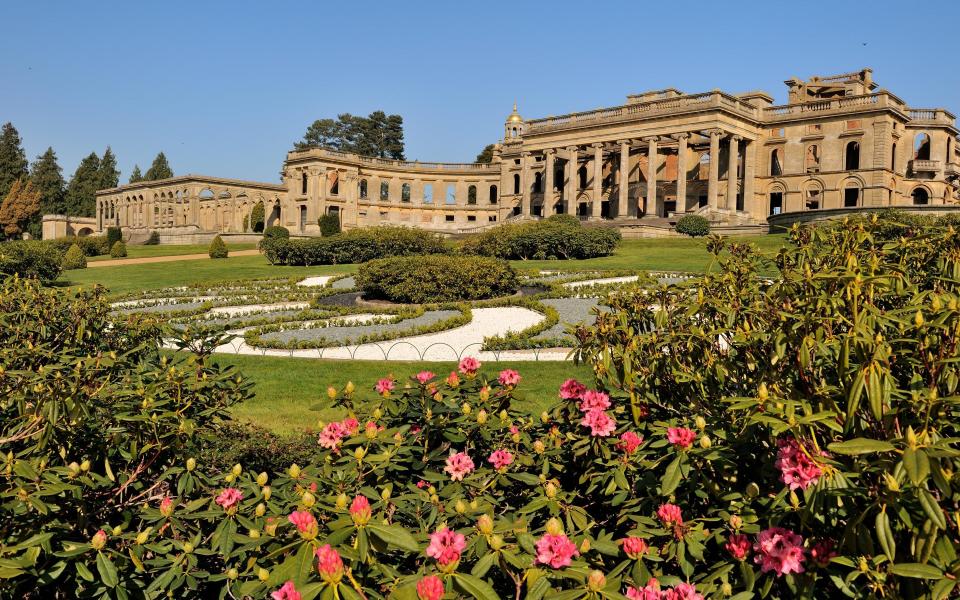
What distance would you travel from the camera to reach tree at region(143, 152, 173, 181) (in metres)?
105

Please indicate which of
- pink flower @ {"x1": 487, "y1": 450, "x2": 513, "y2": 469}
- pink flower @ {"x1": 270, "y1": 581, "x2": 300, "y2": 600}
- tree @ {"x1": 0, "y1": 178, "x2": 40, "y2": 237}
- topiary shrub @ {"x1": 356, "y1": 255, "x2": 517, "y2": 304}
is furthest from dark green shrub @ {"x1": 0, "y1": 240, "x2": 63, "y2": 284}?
tree @ {"x1": 0, "y1": 178, "x2": 40, "y2": 237}

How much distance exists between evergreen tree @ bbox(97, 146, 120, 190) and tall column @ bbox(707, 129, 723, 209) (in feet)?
286

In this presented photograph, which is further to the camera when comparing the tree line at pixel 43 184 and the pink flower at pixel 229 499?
the tree line at pixel 43 184

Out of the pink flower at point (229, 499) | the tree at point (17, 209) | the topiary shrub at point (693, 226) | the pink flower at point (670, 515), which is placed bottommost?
the pink flower at point (229, 499)

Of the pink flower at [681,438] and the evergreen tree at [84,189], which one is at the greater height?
the evergreen tree at [84,189]

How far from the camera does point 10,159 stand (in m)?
87.2

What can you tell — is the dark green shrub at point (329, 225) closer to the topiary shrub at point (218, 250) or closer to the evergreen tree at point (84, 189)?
the topiary shrub at point (218, 250)

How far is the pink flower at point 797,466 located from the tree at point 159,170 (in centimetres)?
11452

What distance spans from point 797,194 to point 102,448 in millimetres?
55247

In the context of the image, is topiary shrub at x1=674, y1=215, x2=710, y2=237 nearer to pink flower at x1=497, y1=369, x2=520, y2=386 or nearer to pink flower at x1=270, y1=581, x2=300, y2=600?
pink flower at x1=497, y1=369, x2=520, y2=386

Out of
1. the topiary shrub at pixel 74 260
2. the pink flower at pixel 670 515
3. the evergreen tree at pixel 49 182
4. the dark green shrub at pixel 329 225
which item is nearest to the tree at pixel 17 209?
the evergreen tree at pixel 49 182

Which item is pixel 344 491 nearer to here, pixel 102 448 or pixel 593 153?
pixel 102 448

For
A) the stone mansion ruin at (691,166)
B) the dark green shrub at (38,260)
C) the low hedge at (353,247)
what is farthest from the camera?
the stone mansion ruin at (691,166)

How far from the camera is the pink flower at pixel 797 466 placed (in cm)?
246
